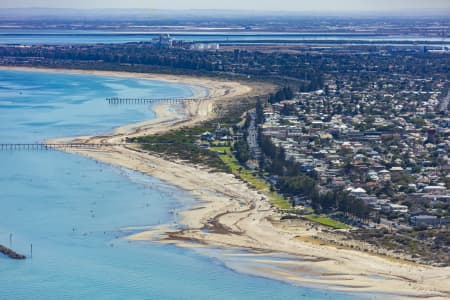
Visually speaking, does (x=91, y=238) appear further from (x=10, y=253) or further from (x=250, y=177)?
(x=250, y=177)

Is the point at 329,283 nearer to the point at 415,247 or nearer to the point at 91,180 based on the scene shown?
the point at 415,247

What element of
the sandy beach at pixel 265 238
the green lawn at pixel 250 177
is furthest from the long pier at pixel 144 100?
the sandy beach at pixel 265 238

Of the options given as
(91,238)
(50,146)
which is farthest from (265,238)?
(50,146)

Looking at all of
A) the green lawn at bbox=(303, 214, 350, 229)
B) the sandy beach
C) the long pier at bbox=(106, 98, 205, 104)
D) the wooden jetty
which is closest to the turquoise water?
the wooden jetty

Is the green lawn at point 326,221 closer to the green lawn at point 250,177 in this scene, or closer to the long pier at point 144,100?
the green lawn at point 250,177

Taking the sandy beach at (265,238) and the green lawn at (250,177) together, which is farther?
the green lawn at (250,177)

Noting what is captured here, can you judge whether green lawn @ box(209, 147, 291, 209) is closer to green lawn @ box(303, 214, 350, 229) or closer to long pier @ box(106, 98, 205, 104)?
green lawn @ box(303, 214, 350, 229)
